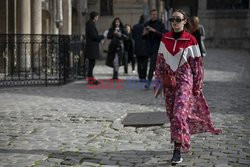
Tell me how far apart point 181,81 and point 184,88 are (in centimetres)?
10

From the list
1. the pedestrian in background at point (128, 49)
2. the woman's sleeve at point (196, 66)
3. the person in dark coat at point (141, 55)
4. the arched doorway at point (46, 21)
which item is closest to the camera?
the woman's sleeve at point (196, 66)

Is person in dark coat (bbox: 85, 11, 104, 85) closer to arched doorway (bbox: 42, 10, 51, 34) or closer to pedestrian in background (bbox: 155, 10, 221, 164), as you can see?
arched doorway (bbox: 42, 10, 51, 34)

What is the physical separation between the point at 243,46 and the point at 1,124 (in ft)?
118

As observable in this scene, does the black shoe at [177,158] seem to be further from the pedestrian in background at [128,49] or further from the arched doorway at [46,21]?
the arched doorway at [46,21]

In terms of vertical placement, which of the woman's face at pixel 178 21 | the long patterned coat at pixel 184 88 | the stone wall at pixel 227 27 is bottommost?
the stone wall at pixel 227 27

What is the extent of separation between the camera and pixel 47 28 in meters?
21.8

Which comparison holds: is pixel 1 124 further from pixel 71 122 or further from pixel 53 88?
pixel 53 88

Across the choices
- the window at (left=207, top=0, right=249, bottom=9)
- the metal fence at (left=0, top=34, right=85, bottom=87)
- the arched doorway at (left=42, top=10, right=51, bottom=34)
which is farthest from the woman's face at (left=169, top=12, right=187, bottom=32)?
the window at (left=207, top=0, right=249, bottom=9)

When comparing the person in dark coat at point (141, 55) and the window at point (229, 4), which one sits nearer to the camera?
the person in dark coat at point (141, 55)

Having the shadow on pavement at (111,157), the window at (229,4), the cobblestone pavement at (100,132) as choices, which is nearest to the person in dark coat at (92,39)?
the cobblestone pavement at (100,132)

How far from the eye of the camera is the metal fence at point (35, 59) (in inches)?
618

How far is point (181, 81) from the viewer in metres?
6.96

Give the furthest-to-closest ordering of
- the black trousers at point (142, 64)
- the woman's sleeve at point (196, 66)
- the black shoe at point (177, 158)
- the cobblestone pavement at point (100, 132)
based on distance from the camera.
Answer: the black trousers at point (142, 64)
the woman's sleeve at point (196, 66)
the cobblestone pavement at point (100, 132)
the black shoe at point (177, 158)

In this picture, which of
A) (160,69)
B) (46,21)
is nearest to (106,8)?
(46,21)
